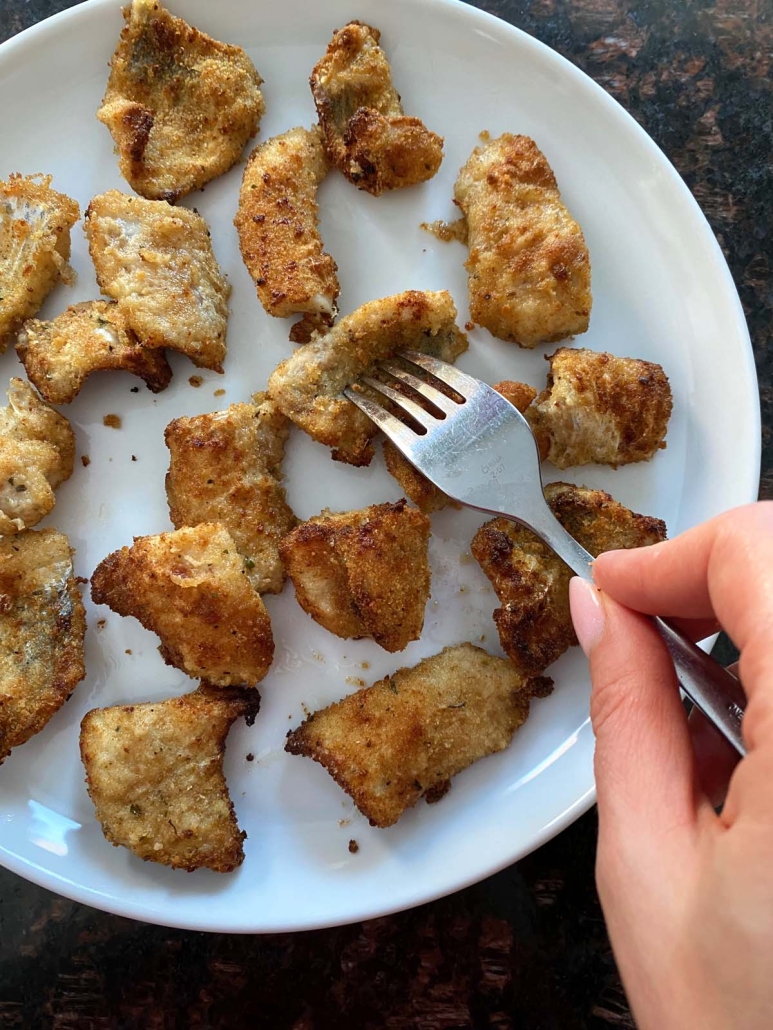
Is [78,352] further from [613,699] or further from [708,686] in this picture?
[708,686]

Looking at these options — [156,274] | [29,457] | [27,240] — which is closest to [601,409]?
[156,274]

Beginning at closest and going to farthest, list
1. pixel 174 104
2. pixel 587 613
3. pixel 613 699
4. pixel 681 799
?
pixel 681 799, pixel 613 699, pixel 587 613, pixel 174 104

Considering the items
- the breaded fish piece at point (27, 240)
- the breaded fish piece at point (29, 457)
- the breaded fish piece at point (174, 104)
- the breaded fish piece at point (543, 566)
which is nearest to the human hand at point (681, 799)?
the breaded fish piece at point (543, 566)

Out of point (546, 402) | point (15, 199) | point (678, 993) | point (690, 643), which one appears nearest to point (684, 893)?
point (678, 993)

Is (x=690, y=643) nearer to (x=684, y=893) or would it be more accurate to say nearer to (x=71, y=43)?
(x=684, y=893)

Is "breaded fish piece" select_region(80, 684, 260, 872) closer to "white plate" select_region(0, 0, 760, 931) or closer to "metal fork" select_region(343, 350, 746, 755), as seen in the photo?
"white plate" select_region(0, 0, 760, 931)
